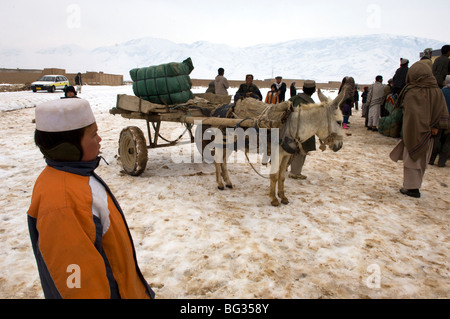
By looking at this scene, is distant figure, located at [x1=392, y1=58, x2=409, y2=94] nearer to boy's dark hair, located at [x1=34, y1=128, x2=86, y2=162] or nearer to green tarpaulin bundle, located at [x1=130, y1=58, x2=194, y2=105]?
green tarpaulin bundle, located at [x1=130, y1=58, x2=194, y2=105]

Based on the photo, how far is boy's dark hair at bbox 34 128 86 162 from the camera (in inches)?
51.5

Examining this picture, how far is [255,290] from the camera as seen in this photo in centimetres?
295

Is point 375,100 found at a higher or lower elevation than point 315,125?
higher

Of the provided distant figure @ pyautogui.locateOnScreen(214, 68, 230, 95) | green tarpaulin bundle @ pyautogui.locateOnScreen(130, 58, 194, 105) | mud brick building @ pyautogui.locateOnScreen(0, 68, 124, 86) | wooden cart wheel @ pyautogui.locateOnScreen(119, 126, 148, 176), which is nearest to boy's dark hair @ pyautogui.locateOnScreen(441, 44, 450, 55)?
distant figure @ pyautogui.locateOnScreen(214, 68, 230, 95)

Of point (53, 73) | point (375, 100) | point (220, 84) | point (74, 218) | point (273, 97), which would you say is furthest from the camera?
point (53, 73)

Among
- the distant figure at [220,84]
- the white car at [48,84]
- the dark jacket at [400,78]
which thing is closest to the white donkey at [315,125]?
the distant figure at [220,84]

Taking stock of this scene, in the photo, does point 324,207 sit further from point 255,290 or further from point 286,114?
point 255,290

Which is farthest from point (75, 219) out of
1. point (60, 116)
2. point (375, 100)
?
point (375, 100)

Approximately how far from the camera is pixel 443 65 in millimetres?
8211

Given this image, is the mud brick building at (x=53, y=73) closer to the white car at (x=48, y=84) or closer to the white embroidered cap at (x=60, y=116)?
the white car at (x=48, y=84)

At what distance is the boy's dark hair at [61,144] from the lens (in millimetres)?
1308

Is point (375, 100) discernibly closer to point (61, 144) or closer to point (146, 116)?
point (146, 116)

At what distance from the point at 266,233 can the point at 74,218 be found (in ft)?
10.8
